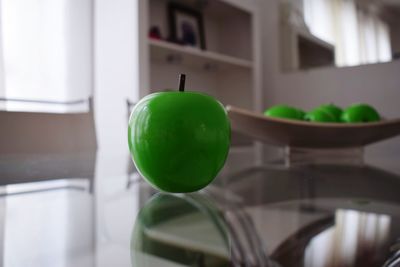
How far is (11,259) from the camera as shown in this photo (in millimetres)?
253

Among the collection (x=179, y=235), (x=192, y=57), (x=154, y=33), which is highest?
(x=154, y=33)

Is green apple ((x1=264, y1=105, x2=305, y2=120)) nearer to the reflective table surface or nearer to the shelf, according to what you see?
the reflective table surface

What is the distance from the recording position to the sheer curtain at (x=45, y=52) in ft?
5.97

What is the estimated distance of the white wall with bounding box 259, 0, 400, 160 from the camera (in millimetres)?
2475

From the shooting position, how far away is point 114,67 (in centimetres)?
215

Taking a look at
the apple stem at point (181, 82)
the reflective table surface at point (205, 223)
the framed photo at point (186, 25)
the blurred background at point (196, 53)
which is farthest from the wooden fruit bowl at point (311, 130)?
the framed photo at point (186, 25)

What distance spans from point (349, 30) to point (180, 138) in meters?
2.58

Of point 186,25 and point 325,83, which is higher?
point 186,25

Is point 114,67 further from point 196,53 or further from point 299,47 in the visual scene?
point 299,47

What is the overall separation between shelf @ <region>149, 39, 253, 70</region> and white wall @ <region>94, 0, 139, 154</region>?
17cm

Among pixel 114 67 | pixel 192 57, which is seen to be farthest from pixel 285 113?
pixel 192 57

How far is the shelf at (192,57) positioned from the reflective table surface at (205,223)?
1.72 metres

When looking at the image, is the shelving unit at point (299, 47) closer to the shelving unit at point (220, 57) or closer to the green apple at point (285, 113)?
the shelving unit at point (220, 57)

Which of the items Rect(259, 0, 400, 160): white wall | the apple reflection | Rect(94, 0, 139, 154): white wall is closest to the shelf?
Rect(94, 0, 139, 154): white wall
